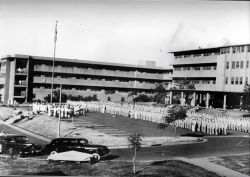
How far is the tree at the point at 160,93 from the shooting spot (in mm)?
46875

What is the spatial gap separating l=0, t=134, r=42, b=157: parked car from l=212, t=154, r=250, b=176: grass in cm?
975

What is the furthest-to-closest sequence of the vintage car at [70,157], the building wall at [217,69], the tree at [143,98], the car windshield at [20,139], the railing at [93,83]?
the tree at [143,98]
the building wall at [217,69]
the railing at [93,83]
the car windshield at [20,139]
the vintage car at [70,157]

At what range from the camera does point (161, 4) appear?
17.3 metres

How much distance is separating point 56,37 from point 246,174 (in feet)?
39.6

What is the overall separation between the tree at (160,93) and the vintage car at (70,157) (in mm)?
29456

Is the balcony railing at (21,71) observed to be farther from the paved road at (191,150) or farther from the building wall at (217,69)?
the building wall at (217,69)

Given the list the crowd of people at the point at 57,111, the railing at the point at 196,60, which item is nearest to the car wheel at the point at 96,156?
the crowd of people at the point at 57,111

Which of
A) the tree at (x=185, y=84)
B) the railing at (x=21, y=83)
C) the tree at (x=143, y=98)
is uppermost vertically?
the tree at (x=185, y=84)

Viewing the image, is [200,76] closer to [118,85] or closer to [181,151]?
[118,85]

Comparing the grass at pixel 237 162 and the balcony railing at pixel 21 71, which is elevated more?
the balcony railing at pixel 21 71

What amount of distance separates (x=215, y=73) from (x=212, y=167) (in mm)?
30022

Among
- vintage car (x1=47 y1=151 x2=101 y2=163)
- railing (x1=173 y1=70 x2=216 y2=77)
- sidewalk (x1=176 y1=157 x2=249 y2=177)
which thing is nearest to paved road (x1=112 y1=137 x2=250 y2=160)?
sidewalk (x1=176 y1=157 x2=249 y2=177)

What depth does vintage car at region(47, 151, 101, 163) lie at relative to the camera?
17469mm

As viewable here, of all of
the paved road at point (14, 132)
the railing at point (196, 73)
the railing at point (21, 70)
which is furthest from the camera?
the railing at point (196, 73)
